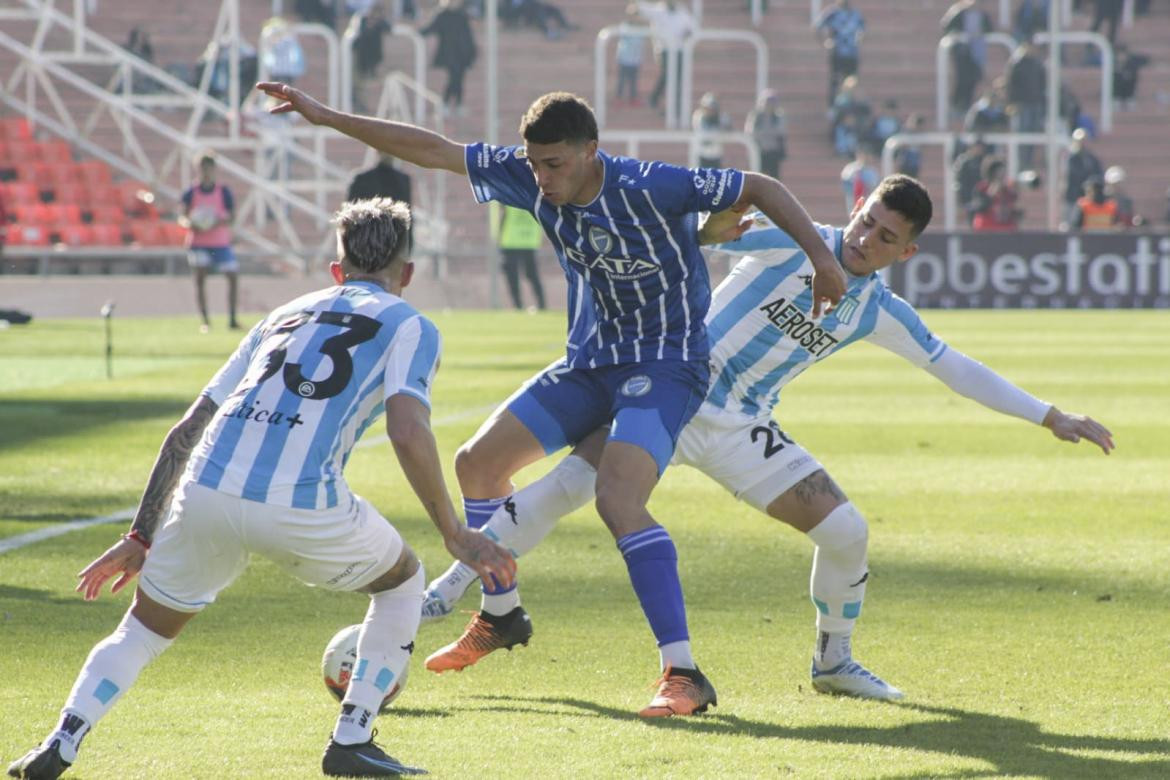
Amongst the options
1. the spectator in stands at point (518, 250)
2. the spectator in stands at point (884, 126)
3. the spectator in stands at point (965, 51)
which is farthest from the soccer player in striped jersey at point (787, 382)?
the spectator in stands at point (965, 51)

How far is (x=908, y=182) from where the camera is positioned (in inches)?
234

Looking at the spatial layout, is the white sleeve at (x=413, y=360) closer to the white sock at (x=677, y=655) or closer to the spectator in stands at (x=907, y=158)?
the white sock at (x=677, y=655)

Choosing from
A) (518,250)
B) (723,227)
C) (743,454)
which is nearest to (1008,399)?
(743,454)

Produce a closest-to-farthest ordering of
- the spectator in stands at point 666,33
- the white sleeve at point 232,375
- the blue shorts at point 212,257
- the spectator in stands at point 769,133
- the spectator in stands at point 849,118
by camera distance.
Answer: the white sleeve at point 232,375 < the blue shorts at point 212,257 < the spectator in stands at point 769,133 < the spectator in stands at point 666,33 < the spectator in stands at point 849,118

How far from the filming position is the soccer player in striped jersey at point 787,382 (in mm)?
5922

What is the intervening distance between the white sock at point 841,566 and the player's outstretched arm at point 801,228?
2.37 feet

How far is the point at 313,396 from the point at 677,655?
1404mm

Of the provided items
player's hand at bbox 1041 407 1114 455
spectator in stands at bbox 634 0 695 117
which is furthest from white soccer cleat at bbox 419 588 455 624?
spectator in stands at bbox 634 0 695 117

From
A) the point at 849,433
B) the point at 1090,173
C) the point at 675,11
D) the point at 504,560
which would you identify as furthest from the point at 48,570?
the point at 675,11

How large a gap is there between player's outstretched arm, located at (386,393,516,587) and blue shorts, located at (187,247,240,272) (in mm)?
18263

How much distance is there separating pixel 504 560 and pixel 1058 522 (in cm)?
542

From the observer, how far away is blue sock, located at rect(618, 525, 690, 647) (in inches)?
213

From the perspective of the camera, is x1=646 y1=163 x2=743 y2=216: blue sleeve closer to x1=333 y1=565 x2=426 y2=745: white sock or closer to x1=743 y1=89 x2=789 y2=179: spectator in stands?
x1=333 y1=565 x2=426 y2=745: white sock

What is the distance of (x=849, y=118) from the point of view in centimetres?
3441
